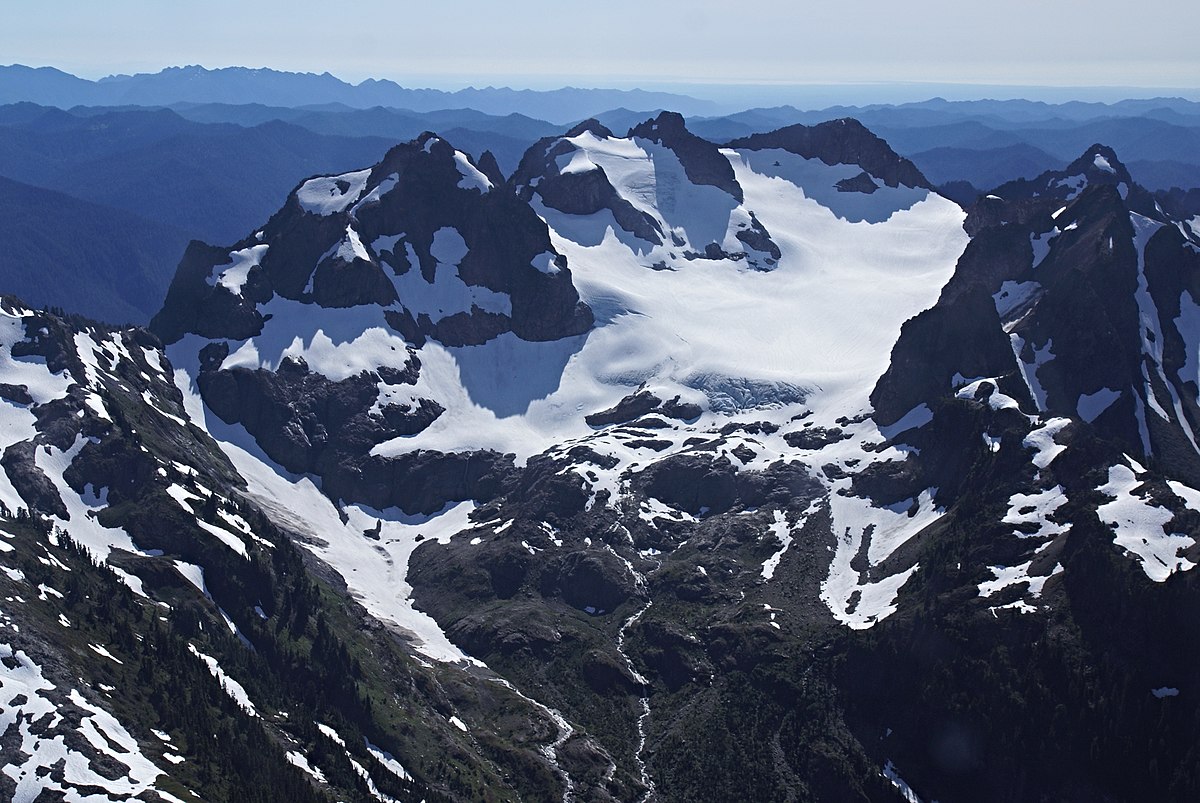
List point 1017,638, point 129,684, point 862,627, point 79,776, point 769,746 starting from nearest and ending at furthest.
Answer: point 79,776
point 129,684
point 1017,638
point 769,746
point 862,627

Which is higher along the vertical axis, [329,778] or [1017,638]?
[1017,638]

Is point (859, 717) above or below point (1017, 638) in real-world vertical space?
below

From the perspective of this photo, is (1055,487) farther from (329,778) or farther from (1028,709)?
(329,778)

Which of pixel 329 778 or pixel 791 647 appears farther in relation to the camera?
pixel 791 647

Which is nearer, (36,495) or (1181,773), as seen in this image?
(1181,773)

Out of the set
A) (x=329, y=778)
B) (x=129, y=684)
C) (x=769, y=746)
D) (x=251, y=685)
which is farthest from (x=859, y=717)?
(x=129, y=684)

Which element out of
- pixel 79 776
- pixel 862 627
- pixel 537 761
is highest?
pixel 79 776

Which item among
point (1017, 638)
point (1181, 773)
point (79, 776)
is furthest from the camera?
point (1017, 638)

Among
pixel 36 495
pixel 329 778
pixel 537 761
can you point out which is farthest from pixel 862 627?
pixel 36 495

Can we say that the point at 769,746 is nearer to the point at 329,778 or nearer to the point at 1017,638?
the point at 1017,638
